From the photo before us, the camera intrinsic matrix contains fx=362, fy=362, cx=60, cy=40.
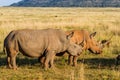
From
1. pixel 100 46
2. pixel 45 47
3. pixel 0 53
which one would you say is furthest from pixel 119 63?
pixel 0 53

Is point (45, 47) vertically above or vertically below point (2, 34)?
above

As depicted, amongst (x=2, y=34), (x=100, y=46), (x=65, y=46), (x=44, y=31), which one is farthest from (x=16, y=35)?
(x=2, y=34)

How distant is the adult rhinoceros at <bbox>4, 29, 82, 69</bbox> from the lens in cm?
1346

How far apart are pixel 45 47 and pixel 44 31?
67cm

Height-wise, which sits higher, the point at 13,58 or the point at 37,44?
the point at 37,44

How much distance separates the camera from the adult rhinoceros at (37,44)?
530 inches

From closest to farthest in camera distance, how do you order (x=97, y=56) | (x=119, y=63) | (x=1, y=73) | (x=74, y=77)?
(x=74, y=77), (x=1, y=73), (x=119, y=63), (x=97, y=56)

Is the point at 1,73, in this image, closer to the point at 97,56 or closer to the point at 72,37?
the point at 72,37

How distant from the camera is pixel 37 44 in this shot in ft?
44.7

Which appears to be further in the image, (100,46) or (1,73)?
(100,46)

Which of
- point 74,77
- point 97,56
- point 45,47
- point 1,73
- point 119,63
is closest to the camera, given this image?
point 74,77

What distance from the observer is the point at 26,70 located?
13711 mm

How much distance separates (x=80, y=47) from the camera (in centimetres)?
1450

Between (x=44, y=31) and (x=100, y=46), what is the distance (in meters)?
3.04
